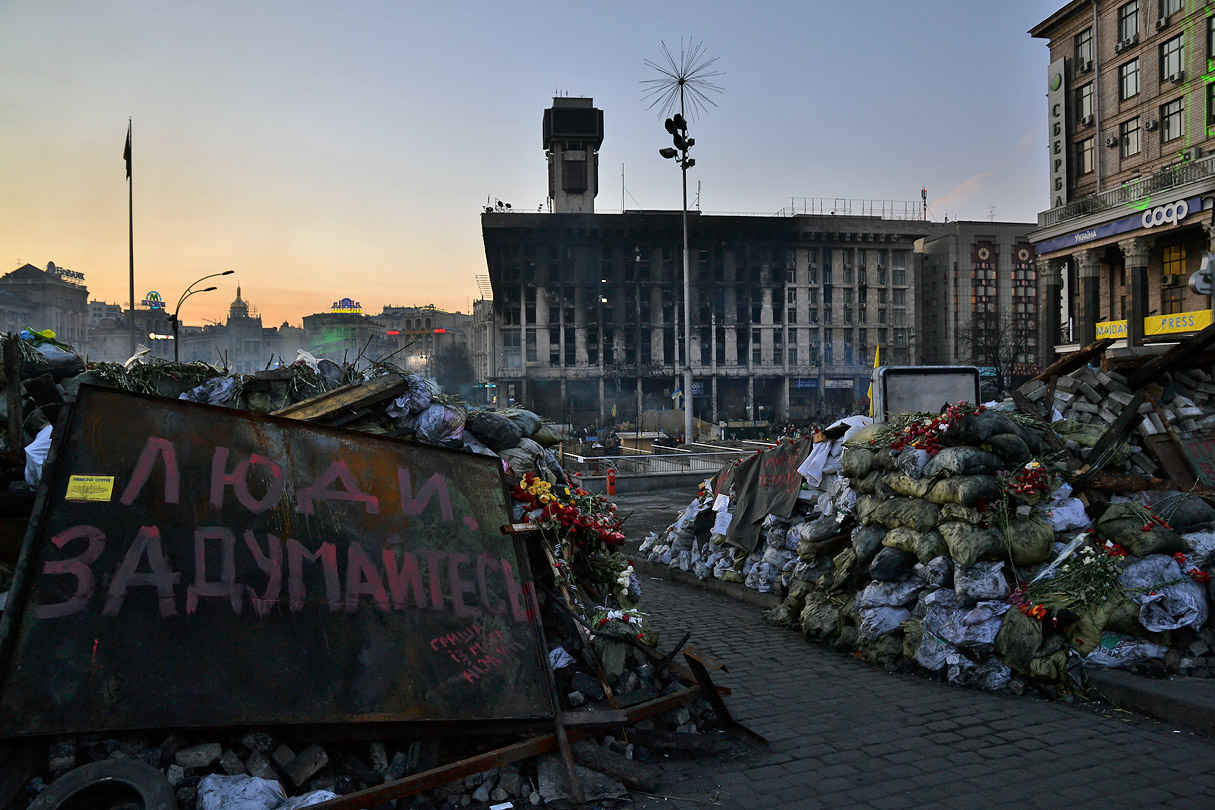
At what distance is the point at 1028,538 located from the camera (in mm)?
6602

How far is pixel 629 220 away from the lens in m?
67.2

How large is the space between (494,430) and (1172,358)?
7.33 metres

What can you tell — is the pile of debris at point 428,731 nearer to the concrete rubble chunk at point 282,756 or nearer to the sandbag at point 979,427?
the concrete rubble chunk at point 282,756

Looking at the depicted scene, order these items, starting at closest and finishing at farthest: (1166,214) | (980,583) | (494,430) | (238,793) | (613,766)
A: (238,793) < (613,766) < (494,430) < (980,583) < (1166,214)

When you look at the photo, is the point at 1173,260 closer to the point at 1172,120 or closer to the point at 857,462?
the point at 1172,120

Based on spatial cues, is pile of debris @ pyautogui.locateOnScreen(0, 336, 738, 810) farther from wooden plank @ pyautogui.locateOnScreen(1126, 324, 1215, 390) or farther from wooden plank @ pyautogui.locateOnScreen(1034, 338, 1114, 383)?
wooden plank @ pyautogui.locateOnScreen(1126, 324, 1215, 390)

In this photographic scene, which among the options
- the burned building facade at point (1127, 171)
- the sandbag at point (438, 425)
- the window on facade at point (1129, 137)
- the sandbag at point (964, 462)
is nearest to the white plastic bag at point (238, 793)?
the sandbag at point (438, 425)

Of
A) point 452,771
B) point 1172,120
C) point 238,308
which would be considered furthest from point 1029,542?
point 238,308

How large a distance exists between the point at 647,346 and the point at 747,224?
46.9 feet

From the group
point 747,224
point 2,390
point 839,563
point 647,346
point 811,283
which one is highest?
point 747,224

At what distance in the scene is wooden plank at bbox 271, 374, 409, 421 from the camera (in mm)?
5492

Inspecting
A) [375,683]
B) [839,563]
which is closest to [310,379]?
[375,683]

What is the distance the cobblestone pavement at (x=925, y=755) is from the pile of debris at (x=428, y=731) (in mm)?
419

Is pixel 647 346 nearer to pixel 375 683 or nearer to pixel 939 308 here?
pixel 939 308
